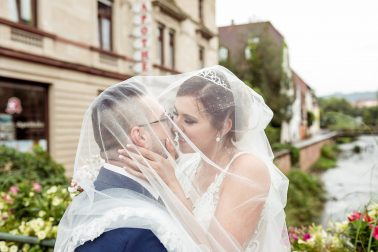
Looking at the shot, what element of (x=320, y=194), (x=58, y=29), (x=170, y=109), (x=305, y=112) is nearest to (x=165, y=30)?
(x=58, y=29)

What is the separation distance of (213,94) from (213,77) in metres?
0.08

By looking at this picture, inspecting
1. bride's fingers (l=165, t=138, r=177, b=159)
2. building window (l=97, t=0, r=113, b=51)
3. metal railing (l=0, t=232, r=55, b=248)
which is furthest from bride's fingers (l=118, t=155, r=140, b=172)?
building window (l=97, t=0, r=113, b=51)

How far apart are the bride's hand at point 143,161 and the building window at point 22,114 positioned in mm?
7756

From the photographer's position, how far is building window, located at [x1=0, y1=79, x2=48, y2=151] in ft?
27.9

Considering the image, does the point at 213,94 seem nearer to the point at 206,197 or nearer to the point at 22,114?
the point at 206,197

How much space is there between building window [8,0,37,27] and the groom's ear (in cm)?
843

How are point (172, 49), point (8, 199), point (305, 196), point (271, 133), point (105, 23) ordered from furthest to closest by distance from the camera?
point (271, 133) < point (305, 196) < point (172, 49) < point (105, 23) < point (8, 199)

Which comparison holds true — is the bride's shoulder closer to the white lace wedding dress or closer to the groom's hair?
the white lace wedding dress

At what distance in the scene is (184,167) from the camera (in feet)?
5.65

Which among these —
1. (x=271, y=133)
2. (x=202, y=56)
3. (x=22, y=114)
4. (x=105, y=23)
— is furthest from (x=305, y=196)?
(x=22, y=114)

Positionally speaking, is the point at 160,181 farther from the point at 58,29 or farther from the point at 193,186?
the point at 58,29

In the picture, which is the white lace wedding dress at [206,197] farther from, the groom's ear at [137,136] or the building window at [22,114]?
the building window at [22,114]

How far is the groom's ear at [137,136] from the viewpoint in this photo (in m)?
1.39

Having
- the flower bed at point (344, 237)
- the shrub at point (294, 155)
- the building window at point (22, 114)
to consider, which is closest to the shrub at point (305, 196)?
the shrub at point (294, 155)
